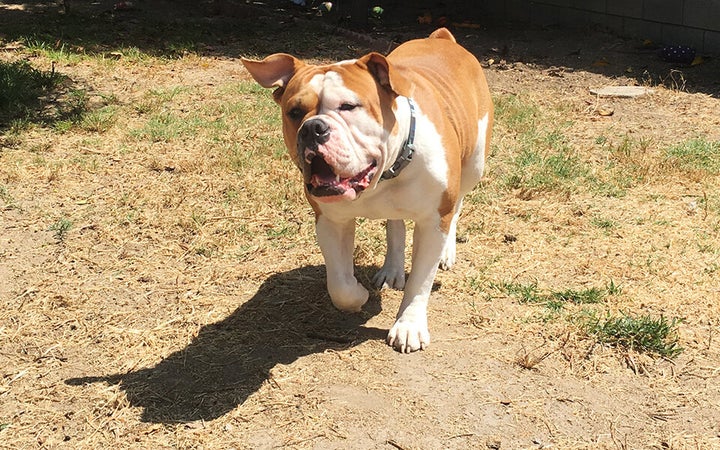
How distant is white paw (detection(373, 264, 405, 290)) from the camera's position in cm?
481

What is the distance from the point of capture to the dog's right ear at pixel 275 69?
371cm

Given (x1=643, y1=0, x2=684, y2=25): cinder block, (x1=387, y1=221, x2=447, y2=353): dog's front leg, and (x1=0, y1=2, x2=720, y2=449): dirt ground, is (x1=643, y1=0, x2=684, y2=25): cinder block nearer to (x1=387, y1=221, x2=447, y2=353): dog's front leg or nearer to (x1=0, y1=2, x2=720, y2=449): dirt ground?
(x1=0, y1=2, x2=720, y2=449): dirt ground

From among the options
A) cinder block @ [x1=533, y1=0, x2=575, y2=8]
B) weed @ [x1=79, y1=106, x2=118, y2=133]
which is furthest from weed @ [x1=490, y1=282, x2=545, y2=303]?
cinder block @ [x1=533, y1=0, x2=575, y2=8]

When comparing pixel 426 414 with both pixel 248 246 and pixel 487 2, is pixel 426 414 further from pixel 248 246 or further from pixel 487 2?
pixel 487 2

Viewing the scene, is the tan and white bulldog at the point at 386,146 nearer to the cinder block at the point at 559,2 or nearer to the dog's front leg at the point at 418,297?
the dog's front leg at the point at 418,297

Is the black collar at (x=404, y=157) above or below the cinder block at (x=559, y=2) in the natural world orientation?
above

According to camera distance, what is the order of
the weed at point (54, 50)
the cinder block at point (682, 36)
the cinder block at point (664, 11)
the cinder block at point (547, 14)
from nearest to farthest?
the weed at point (54, 50) < the cinder block at point (682, 36) < the cinder block at point (664, 11) < the cinder block at point (547, 14)

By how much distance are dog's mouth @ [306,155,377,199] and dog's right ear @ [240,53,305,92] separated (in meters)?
0.53

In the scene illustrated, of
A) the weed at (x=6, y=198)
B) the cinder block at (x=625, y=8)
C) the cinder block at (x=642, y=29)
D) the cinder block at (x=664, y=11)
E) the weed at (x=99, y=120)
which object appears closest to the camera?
the weed at (x=6, y=198)

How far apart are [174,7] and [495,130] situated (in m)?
6.90

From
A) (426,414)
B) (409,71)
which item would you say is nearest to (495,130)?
(409,71)

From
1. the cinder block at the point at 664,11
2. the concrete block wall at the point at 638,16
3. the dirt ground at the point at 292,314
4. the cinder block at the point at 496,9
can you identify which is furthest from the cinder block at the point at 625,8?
the dirt ground at the point at 292,314

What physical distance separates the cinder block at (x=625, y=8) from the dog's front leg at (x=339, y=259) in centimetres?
775

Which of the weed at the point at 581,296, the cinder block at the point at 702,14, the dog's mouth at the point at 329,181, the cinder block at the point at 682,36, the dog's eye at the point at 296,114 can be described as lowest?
the weed at the point at 581,296
